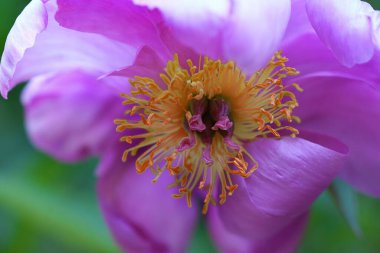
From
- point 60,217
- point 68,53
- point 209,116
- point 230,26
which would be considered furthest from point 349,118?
point 60,217

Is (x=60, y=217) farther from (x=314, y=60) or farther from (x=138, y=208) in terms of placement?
(x=314, y=60)

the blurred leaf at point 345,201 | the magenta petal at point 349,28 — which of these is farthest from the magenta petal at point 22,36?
the blurred leaf at point 345,201

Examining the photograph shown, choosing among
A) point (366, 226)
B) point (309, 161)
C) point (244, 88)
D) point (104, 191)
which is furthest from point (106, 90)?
point (366, 226)

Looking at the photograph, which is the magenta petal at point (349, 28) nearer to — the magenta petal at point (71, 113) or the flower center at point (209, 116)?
the flower center at point (209, 116)

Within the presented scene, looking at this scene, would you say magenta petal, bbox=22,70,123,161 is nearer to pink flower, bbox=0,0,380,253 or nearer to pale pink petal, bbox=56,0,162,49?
pink flower, bbox=0,0,380,253

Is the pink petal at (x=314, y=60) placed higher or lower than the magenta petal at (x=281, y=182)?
higher

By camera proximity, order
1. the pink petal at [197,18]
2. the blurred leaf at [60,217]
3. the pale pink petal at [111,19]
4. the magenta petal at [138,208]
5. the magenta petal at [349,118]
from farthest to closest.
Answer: the blurred leaf at [60,217]
the magenta petal at [138,208]
the magenta petal at [349,118]
the pale pink petal at [111,19]
the pink petal at [197,18]

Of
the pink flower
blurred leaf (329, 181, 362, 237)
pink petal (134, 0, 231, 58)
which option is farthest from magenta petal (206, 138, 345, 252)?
pink petal (134, 0, 231, 58)
